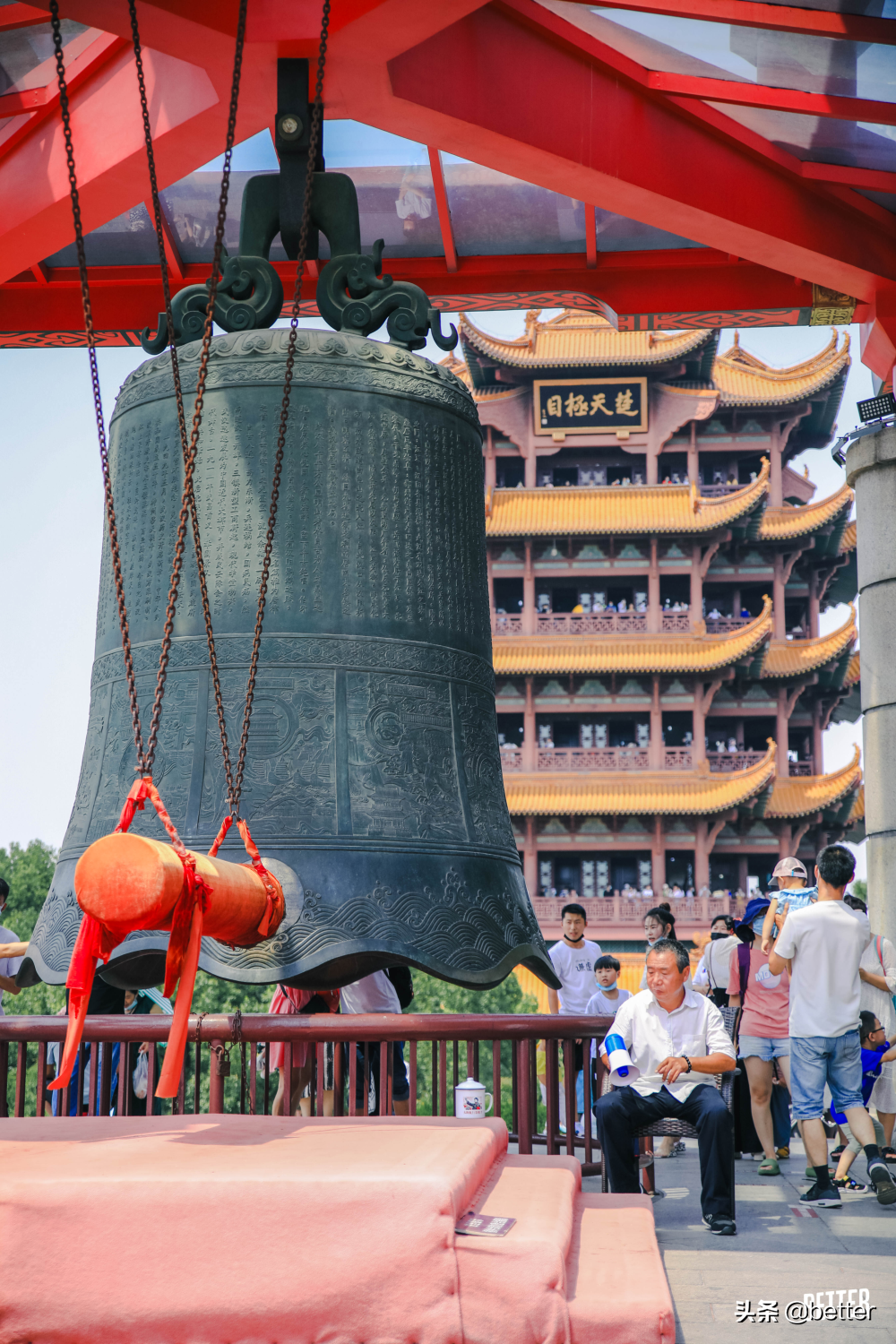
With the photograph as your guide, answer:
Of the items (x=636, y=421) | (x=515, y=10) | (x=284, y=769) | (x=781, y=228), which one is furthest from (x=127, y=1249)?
(x=636, y=421)

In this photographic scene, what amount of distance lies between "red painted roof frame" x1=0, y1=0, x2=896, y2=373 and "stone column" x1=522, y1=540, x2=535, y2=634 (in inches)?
745

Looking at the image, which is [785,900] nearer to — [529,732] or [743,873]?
[529,732]

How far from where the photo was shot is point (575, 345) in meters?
23.8

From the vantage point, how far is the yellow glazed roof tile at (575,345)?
23031 millimetres

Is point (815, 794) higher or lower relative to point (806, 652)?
lower

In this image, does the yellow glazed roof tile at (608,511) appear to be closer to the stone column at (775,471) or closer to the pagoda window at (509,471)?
the stone column at (775,471)

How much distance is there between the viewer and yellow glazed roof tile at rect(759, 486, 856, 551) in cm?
2305

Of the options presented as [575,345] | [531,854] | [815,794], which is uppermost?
[575,345]

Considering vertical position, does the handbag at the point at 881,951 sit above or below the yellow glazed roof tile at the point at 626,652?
below

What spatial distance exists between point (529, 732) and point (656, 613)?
3.27m

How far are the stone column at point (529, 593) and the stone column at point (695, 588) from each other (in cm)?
296

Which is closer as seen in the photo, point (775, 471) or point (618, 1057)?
point (618, 1057)

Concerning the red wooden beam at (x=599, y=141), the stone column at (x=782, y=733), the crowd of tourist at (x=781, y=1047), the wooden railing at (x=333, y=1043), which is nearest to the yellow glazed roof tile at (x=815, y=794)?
the stone column at (x=782, y=733)

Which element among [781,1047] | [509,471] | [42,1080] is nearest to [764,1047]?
[781,1047]
